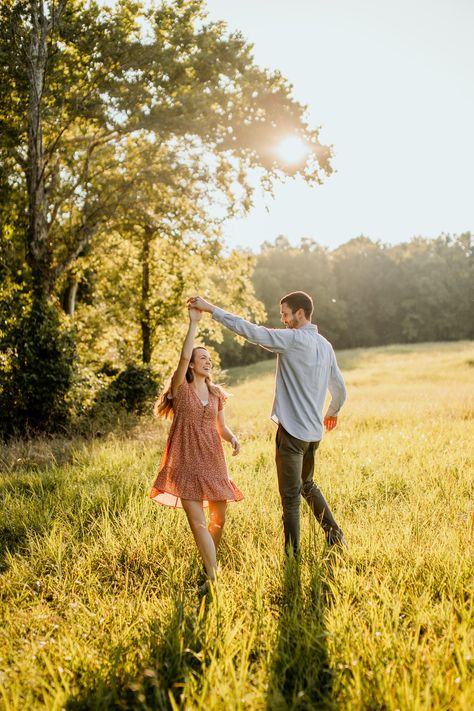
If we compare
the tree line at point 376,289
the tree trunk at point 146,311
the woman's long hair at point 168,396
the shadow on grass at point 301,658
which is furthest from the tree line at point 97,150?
the tree line at point 376,289

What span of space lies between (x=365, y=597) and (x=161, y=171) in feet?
37.9

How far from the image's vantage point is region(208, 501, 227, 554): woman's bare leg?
13.6 ft

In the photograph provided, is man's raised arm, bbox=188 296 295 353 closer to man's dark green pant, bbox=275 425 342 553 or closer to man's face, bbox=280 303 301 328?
man's face, bbox=280 303 301 328

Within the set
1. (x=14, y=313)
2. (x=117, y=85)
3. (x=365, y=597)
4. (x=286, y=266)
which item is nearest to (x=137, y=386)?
(x=14, y=313)

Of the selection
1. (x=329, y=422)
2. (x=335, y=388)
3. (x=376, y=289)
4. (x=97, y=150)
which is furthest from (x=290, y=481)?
(x=376, y=289)

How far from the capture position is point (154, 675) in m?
2.56

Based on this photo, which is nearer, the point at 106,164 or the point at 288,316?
the point at 288,316

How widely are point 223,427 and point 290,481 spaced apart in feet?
2.40

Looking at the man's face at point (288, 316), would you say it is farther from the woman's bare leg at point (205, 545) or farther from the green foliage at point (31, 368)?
the green foliage at point (31, 368)

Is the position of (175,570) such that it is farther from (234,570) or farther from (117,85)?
(117,85)

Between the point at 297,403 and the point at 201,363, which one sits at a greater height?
the point at 201,363

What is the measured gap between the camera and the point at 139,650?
115 inches

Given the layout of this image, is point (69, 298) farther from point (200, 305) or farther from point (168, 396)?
point (200, 305)

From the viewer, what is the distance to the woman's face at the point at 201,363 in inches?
167
